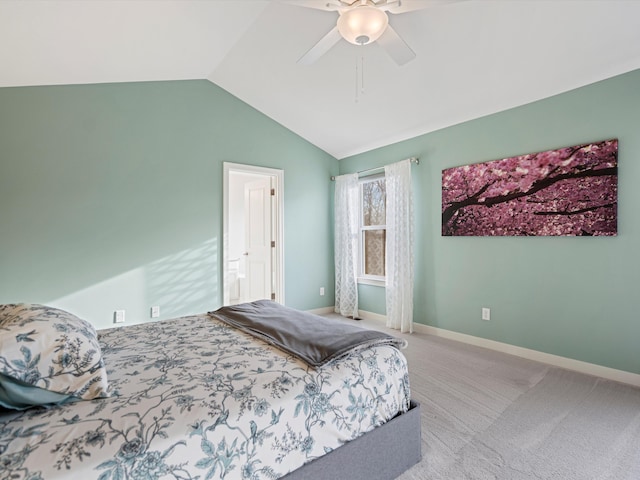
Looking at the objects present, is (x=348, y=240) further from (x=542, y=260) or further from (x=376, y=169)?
(x=542, y=260)

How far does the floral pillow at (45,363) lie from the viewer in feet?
→ 3.16

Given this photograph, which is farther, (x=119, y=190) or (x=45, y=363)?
(x=119, y=190)

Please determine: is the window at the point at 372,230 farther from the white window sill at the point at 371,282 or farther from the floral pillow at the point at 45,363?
the floral pillow at the point at 45,363

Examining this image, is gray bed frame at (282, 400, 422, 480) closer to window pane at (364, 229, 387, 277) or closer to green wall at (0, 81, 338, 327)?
green wall at (0, 81, 338, 327)

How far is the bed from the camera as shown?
34.8 inches

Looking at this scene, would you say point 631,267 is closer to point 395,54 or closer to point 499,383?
point 499,383

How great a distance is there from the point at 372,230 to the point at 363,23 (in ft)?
10.2

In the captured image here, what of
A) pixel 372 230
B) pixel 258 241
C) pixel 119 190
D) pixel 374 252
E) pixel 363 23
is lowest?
pixel 374 252

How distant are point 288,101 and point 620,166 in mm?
3308

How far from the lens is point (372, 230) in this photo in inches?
185

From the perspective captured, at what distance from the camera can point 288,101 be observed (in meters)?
Result: 3.96

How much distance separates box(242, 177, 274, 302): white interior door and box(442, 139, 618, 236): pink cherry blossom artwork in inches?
94.0

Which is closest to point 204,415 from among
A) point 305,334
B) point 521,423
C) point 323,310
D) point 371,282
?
point 305,334

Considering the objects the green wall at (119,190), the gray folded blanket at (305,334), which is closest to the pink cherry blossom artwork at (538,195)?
the gray folded blanket at (305,334)
